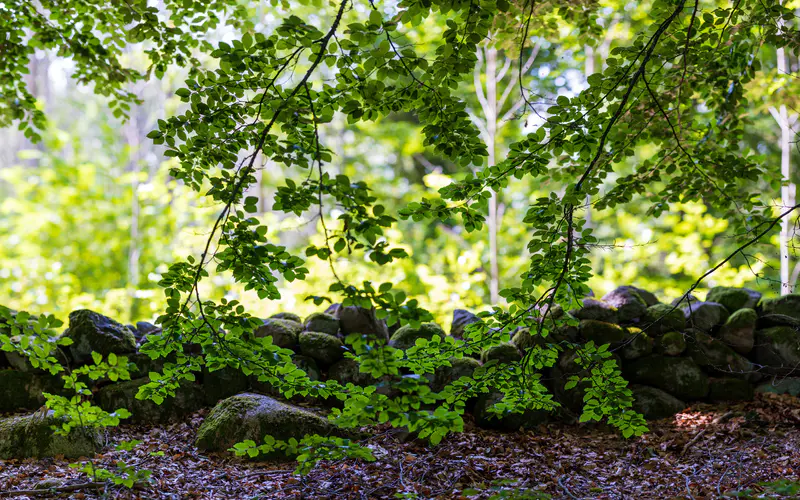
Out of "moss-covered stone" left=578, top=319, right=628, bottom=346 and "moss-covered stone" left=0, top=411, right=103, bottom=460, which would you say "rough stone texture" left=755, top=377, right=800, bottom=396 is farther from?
"moss-covered stone" left=0, top=411, right=103, bottom=460

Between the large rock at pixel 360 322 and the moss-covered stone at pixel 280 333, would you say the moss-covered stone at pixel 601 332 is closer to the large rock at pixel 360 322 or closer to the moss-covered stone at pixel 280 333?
the large rock at pixel 360 322

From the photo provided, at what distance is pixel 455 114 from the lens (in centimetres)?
278

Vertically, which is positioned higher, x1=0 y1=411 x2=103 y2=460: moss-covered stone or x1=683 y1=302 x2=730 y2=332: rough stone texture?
x1=683 y1=302 x2=730 y2=332: rough stone texture

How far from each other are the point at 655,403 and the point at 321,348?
2917mm

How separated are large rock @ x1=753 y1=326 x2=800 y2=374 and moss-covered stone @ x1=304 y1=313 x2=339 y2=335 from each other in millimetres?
3798

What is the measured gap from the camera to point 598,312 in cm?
511

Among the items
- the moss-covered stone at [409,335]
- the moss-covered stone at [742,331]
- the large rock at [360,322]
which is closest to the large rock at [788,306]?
the moss-covered stone at [742,331]

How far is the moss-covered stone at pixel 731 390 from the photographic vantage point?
497cm

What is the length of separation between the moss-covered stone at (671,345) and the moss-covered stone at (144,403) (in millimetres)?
4093

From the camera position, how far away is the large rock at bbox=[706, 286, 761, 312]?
5438 mm

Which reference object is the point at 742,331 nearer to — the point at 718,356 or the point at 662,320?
the point at 718,356

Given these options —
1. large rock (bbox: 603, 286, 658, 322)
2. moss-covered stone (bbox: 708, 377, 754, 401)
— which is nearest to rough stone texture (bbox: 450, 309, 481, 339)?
large rock (bbox: 603, 286, 658, 322)

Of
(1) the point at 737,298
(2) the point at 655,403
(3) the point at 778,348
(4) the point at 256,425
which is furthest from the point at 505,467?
(1) the point at 737,298

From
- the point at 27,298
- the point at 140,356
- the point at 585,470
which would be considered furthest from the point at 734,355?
the point at 27,298
